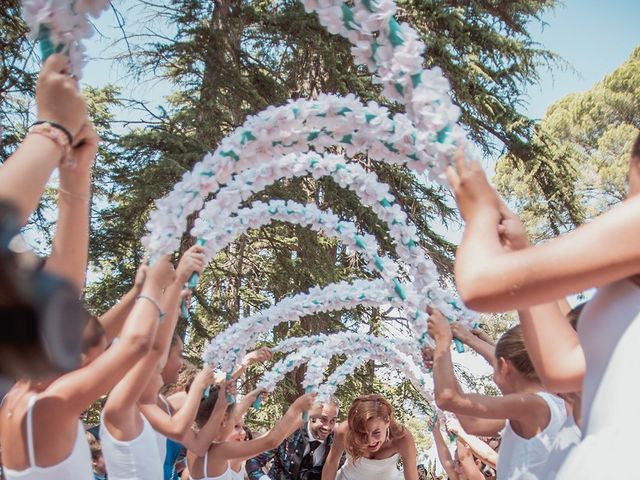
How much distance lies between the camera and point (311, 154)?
456cm

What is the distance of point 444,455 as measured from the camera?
645 cm

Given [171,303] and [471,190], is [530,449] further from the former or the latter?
[471,190]

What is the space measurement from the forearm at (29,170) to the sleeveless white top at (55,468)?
3.35 feet

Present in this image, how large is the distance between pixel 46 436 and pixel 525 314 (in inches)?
59.5

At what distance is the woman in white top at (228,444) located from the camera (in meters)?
5.24

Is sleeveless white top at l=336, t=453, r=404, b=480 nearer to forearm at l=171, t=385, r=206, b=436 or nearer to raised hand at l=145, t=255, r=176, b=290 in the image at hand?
forearm at l=171, t=385, r=206, b=436

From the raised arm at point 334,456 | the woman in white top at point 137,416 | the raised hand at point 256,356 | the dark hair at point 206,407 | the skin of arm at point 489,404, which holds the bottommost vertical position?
the skin of arm at point 489,404

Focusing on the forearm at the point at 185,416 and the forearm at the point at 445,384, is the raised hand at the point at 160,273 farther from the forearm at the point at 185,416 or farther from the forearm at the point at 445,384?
the forearm at the point at 185,416

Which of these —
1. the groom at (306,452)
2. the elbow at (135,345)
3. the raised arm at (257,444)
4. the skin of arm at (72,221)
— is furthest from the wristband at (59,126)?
the groom at (306,452)

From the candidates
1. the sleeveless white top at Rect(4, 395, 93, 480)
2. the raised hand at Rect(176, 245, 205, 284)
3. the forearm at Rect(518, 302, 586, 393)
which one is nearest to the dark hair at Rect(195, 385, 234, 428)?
the raised hand at Rect(176, 245, 205, 284)

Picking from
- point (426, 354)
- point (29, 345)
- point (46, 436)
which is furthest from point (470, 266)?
point (426, 354)

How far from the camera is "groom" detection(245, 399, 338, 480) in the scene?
25.1 ft

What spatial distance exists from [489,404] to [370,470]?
410cm

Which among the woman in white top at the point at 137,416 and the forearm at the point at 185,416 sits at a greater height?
the forearm at the point at 185,416
